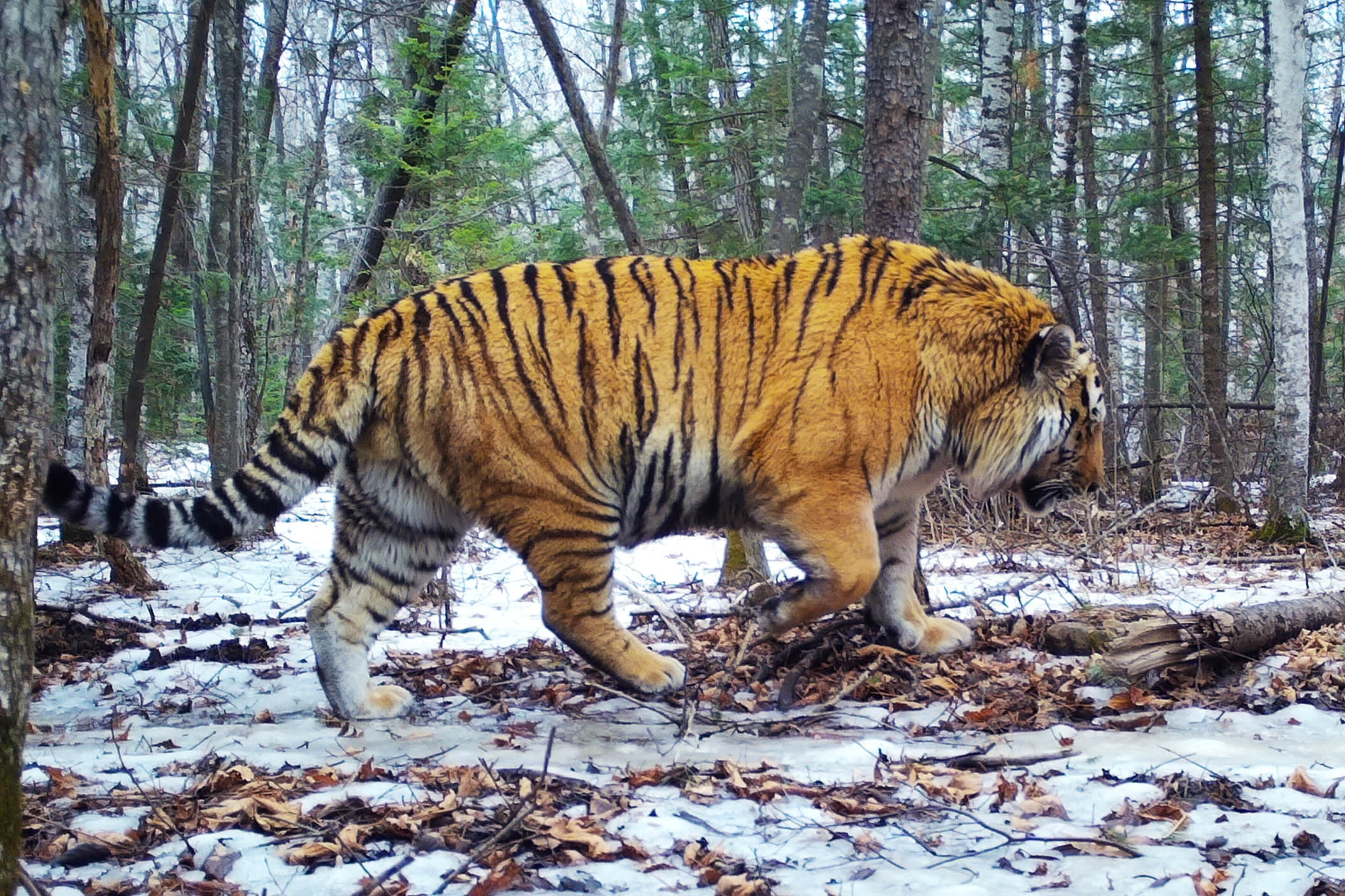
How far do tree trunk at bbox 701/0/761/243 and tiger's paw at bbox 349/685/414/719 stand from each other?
9655mm

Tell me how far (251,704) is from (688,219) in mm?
11156

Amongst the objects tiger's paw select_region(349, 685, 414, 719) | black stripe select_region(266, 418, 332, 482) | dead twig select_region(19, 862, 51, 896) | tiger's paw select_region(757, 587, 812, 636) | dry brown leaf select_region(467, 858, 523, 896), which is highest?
black stripe select_region(266, 418, 332, 482)

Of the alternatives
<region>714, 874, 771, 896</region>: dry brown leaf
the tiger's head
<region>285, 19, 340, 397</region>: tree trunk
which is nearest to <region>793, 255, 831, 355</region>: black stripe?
the tiger's head

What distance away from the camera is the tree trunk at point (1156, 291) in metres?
11.7

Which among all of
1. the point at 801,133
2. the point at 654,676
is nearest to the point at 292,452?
the point at 654,676

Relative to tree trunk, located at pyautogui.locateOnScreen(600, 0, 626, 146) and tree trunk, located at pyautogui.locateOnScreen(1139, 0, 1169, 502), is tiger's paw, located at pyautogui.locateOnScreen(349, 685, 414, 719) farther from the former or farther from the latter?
tree trunk, located at pyautogui.locateOnScreen(1139, 0, 1169, 502)

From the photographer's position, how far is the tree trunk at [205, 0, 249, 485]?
401 inches

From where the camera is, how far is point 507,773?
11.3ft

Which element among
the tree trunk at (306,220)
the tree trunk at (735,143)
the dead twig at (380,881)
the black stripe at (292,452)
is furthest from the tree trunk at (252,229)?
the dead twig at (380,881)

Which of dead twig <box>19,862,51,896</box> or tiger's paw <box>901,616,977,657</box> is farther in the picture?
tiger's paw <box>901,616,977,657</box>

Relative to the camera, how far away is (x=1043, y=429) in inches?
192

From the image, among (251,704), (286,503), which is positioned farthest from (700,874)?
(251,704)

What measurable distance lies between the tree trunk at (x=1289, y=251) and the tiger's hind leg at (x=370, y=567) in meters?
7.53

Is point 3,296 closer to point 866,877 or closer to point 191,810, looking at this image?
point 191,810
